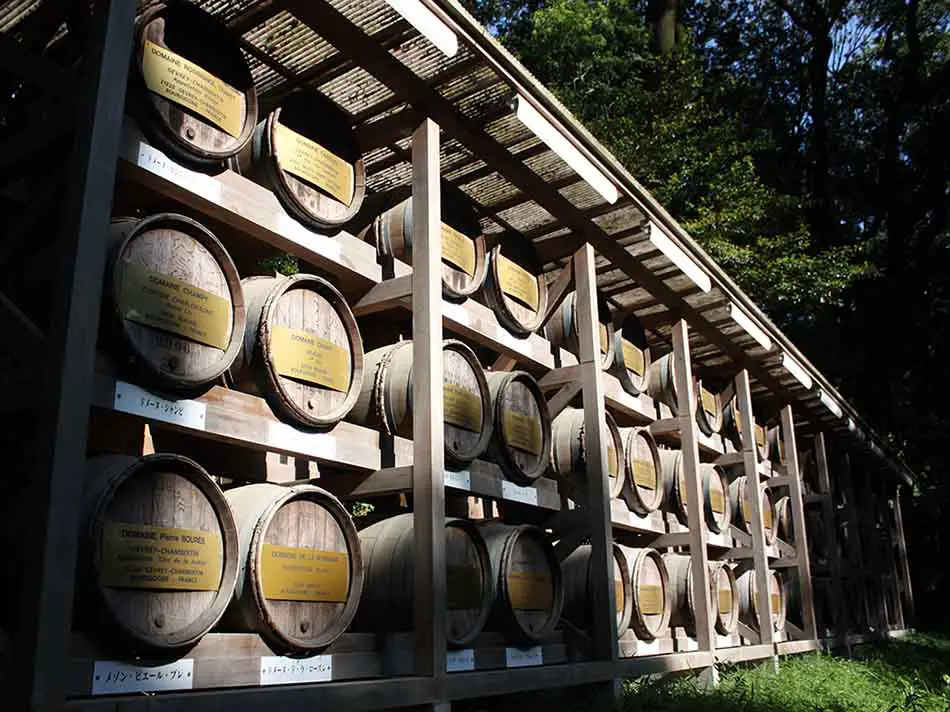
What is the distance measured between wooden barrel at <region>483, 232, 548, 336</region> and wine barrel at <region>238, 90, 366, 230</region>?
1495 millimetres

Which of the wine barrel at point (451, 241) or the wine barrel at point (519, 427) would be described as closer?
the wine barrel at point (451, 241)

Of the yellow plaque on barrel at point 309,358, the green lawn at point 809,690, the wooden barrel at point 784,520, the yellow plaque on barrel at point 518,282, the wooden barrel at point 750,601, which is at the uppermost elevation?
the yellow plaque on barrel at point 518,282

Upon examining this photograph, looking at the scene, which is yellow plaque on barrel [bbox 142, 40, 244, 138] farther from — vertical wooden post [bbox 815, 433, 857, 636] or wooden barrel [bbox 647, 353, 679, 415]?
vertical wooden post [bbox 815, 433, 857, 636]

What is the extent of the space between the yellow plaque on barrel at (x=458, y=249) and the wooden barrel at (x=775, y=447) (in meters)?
7.54

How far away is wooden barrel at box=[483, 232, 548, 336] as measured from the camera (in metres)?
6.78

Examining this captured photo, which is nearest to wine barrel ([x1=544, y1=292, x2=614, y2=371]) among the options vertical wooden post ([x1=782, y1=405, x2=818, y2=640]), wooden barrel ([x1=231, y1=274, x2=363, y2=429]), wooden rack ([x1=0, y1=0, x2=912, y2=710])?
wooden rack ([x1=0, y1=0, x2=912, y2=710])

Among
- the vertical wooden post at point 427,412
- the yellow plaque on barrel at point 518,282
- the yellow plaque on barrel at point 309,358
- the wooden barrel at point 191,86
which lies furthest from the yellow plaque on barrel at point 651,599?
the wooden barrel at point 191,86

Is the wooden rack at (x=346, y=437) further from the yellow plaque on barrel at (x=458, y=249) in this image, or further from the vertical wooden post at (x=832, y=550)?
the vertical wooden post at (x=832, y=550)

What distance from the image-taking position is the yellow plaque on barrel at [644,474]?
26.8 feet

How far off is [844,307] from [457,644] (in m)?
21.4

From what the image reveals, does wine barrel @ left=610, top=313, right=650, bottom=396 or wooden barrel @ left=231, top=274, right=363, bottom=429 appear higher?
wine barrel @ left=610, top=313, right=650, bottom=396

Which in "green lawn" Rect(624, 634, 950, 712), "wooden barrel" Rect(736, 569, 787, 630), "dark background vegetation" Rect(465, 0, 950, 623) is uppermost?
"dark background vegetation" Rect(465, 0, 950, 623)

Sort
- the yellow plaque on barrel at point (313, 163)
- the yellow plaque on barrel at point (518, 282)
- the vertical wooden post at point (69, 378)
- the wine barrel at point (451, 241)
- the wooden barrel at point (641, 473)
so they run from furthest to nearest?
the wooden barrel at point (641, 473) < the yellow plaque on barrel at point (518, 282) < the wine barrel at point (451, 241) < the yellow plaque on barrel at point (313, 163) < the vertical wooden post at point (69, 378)

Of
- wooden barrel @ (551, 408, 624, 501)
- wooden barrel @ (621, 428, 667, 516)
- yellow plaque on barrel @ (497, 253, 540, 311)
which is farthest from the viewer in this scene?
wooden barrel @ (621, 428, 667, 516)
